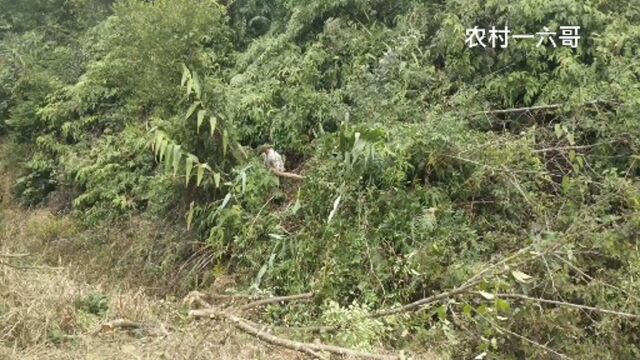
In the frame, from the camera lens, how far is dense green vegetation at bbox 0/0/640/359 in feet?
14.9

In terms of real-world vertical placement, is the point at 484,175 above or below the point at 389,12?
below

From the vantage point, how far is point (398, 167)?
5.58 metres

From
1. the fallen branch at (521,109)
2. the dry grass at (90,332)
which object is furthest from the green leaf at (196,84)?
the fallen branch at (521,109)

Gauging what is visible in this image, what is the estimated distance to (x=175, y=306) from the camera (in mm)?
4875

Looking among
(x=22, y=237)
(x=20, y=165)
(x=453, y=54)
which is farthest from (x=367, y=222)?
(x=20, y=165)

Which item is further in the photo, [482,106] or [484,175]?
[482,106]

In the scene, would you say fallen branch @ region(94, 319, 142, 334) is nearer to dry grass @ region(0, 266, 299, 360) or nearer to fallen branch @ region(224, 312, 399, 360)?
dry grass @ region(0, 266, 299, 360)

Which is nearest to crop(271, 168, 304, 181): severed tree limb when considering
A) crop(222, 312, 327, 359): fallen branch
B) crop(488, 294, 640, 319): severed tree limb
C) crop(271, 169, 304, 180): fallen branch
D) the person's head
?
crop(271, 169, 304, 180): fallen branch

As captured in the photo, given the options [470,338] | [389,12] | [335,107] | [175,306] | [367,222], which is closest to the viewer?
[470,338]

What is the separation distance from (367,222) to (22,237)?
14.4ft

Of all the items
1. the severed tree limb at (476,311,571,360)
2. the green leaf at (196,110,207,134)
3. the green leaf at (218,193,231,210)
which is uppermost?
the green leaf at (196,110,207,134)

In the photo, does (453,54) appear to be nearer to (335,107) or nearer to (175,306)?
(335,107)

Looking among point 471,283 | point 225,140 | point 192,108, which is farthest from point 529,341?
point 192,108

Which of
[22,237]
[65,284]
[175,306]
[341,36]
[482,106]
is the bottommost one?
[22,237]
